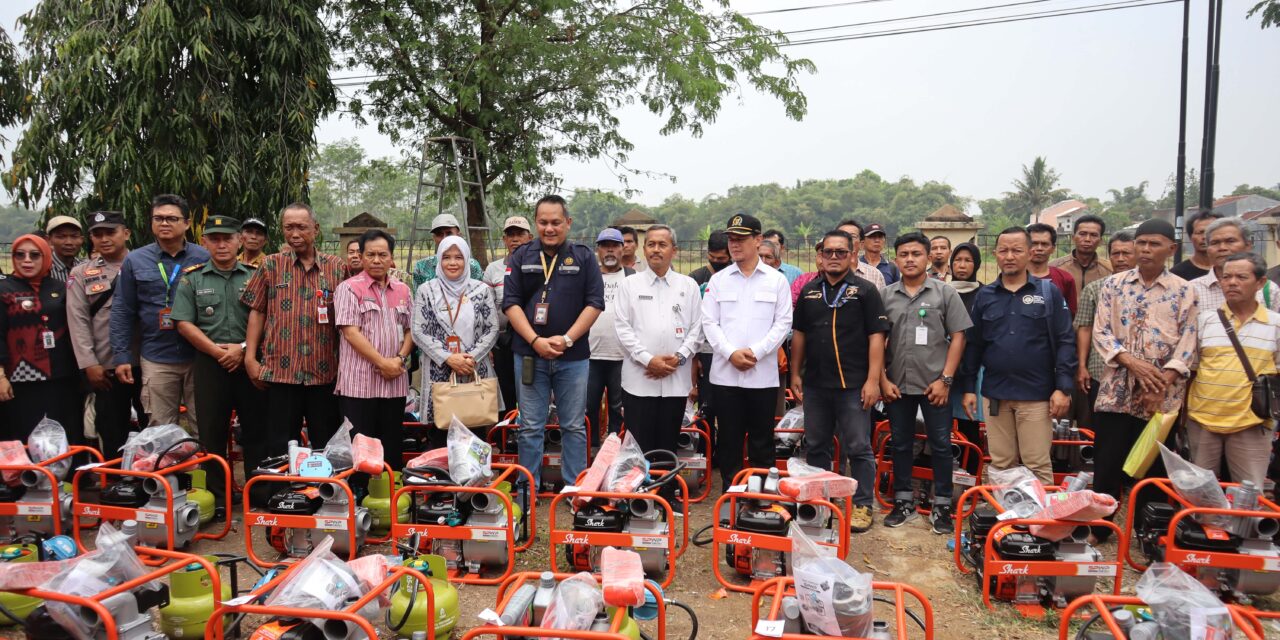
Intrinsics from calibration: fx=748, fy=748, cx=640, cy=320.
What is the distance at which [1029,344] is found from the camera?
529 centimetres

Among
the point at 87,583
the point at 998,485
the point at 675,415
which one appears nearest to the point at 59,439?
the point at 87,583

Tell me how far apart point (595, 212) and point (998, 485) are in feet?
135

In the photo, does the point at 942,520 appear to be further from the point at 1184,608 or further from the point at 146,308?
the point at 146,308

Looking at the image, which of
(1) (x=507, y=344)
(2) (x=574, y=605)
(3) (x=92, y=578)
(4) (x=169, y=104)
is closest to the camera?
(2) (x=574, y=605)

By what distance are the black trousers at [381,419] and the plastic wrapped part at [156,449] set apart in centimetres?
104

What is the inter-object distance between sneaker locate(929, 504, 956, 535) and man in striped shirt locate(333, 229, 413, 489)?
409cm

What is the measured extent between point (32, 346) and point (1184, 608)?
7.36 meters

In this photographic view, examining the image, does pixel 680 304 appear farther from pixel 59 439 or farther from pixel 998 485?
pixel 59 439

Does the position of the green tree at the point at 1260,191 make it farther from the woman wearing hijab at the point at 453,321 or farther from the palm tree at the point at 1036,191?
the woman wearing hijab at the point at 453,321

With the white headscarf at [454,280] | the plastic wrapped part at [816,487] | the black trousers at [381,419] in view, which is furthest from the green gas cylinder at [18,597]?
the plastic wrapped part at [816,487]

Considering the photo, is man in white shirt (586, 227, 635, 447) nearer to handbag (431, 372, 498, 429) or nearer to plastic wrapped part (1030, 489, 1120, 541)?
handbag (431, 372, 498, 429)

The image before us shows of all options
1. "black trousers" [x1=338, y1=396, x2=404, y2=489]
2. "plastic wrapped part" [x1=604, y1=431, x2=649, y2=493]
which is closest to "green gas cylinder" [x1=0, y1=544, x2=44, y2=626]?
"black trousers" [x1=338, y1=396, x2=404, y2=489]

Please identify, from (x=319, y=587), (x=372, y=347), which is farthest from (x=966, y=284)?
(x=319, y=587)

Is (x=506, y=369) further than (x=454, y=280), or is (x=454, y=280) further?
(x=506, y=369)
